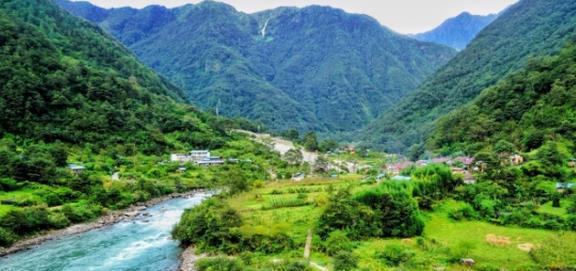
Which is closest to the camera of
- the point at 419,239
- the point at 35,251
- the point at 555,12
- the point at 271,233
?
the point at 419,239

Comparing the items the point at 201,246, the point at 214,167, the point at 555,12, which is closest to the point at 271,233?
the point at 201,246

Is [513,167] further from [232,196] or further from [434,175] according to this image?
[232,196]

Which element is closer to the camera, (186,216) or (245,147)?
(186,216)

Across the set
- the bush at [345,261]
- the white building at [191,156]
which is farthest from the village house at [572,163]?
the white building at [191,156]

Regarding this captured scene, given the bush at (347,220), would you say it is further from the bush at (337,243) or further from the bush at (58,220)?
the bush at (58,220)

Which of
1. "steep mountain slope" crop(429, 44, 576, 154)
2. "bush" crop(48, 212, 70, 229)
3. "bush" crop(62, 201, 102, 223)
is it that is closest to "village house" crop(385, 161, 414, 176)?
"steep mountain slope" crop(429, 44, 576, 154)

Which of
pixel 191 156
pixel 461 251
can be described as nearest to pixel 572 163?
pixel 461 251

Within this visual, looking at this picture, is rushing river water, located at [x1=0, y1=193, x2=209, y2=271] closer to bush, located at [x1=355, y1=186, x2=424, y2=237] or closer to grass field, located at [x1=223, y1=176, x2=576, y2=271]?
grass field, located at [x1=223, y1=176, x2=576, y2=271]
